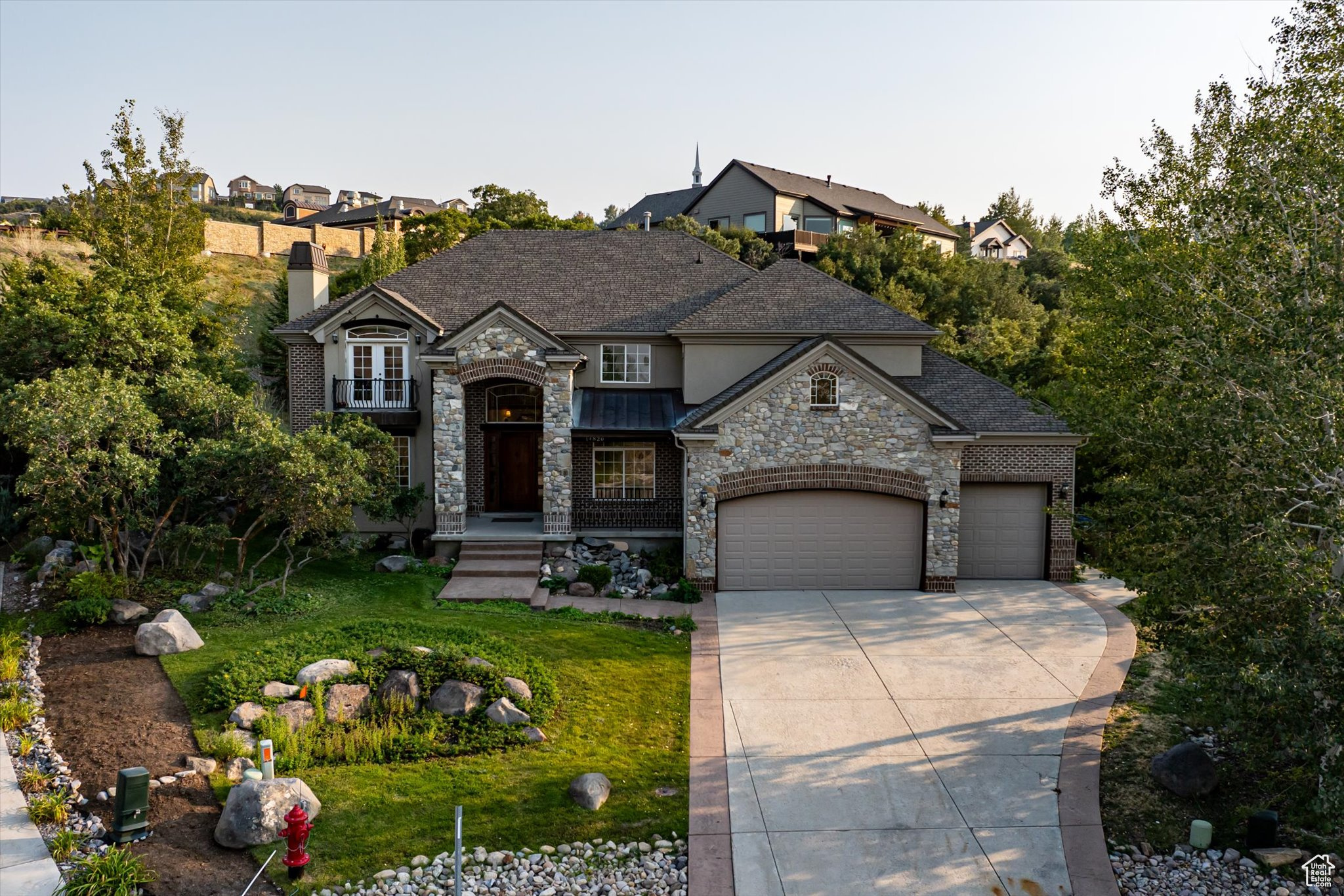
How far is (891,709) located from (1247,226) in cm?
750

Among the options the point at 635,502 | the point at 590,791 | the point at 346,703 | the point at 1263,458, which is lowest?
the point at 590,791

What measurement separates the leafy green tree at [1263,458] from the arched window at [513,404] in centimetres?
1370

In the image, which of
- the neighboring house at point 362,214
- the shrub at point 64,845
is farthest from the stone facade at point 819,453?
the neighboring house at point 362,214

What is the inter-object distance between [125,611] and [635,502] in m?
10.8

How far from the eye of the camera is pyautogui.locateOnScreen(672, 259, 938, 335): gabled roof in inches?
846

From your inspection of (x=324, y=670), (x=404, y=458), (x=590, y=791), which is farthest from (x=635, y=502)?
(x=590, y=791)

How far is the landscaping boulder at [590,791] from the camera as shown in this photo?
9.77 meters

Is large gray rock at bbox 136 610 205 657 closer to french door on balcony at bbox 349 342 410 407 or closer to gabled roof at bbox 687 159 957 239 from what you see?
french door on balcony at bbox 349 342 410 407

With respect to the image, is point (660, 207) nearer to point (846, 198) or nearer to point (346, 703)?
point (846, 198)

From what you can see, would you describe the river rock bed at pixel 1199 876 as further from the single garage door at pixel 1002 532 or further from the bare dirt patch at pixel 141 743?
the single garage door at pixel 1002 532

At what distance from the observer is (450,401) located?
1998 cm

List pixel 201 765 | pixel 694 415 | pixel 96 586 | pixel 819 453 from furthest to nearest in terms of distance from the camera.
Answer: pixel 694 415, pixel 819 453, pixel 96 586, pixel 201 765

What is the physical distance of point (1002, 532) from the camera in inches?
795

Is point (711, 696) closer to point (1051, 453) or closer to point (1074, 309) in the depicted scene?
point (1051, 453)
